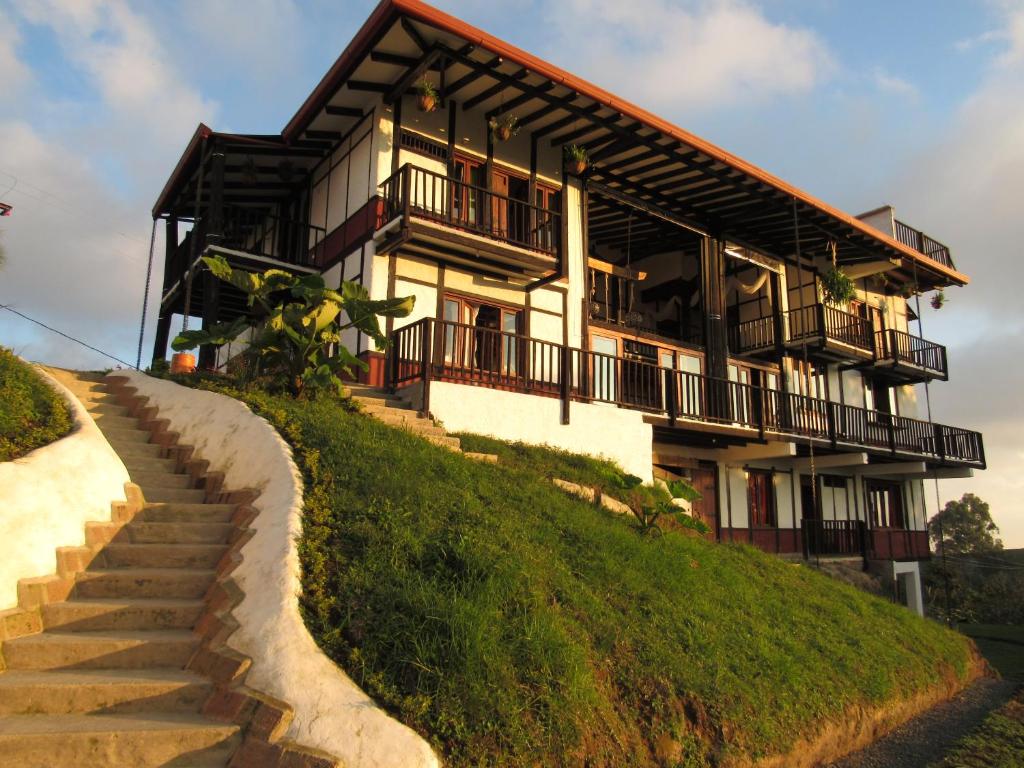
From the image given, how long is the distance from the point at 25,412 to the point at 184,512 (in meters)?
1.72

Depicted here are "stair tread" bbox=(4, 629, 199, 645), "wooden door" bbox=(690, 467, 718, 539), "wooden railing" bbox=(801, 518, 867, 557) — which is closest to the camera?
"stair tread" bbox=(4, 629, 199, 645)

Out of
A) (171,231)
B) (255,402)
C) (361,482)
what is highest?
(171,231)

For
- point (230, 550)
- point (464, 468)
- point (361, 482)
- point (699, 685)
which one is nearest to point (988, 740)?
→ point (699, 685)

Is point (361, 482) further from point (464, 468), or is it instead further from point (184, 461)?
point (184, 461)

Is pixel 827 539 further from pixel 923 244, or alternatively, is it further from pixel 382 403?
pixel 382 403

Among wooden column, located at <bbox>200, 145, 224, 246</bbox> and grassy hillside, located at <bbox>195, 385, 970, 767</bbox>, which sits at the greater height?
wooden column, located at <bbox>200, 145, 224, 246</bbox>

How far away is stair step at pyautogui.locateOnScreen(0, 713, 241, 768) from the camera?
391 centimetres

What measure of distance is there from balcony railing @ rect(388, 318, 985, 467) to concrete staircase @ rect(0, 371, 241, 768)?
18.7ft

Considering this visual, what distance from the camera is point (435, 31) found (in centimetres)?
1286

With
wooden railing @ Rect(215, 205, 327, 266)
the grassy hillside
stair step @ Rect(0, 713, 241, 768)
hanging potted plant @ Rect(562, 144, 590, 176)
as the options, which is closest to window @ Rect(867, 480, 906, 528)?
hanging potted plant @ Rect(562, 144, 590, 176)

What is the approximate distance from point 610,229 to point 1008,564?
2080 centimetres

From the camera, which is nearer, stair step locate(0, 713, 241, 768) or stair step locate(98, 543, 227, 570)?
stair step locate(0, 713, 241, 768)

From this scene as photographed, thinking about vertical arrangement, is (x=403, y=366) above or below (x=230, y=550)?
above

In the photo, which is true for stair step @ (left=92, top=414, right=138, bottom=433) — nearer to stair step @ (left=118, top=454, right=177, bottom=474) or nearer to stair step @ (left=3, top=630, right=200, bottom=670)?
stair step @ (left=118, top=454, right=177, bottom=474)
